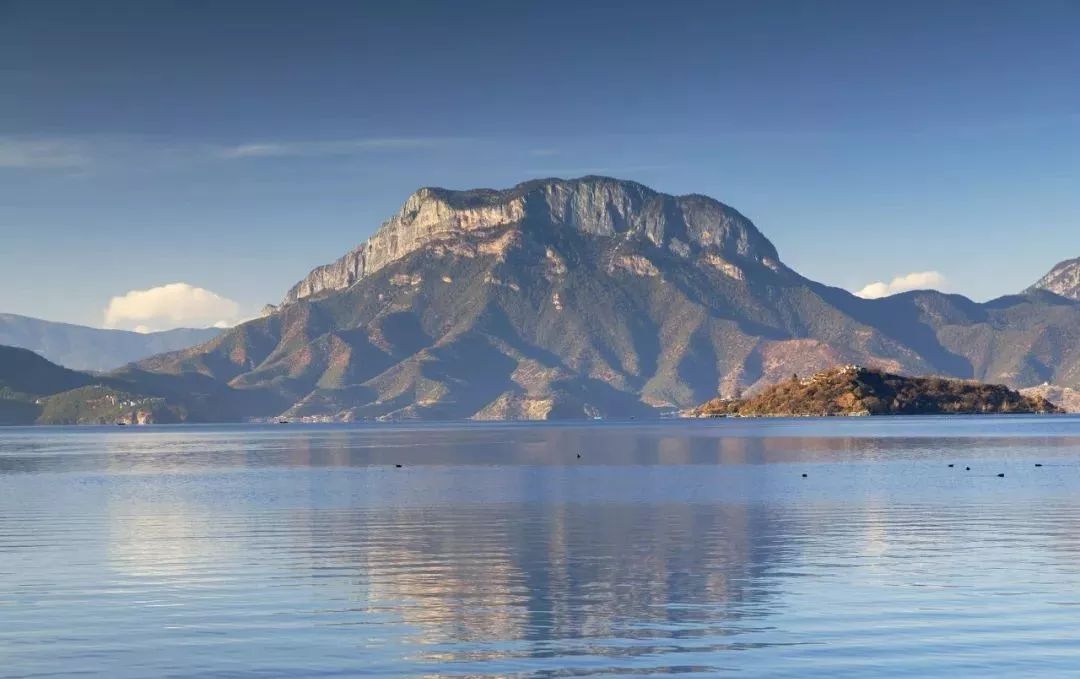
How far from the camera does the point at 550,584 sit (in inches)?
2377

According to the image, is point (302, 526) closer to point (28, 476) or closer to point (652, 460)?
point (28, 476)

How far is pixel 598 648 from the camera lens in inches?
1775

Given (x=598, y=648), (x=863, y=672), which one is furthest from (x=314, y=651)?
(x=863, y=672)

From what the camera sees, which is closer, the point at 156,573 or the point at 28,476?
the point at 156,573

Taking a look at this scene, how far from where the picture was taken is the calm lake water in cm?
4416

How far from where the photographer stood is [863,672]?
41281mm

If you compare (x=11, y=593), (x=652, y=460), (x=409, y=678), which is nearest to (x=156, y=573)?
(x=11, y=593)

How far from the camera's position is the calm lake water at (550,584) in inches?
1738

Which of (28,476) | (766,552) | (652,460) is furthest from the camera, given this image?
(652,460)

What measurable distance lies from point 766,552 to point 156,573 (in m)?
31.6

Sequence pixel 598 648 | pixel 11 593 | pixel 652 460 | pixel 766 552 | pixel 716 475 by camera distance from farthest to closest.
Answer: pixel 652 460
pixel 716 475
pixel 766 552
pixel 11 593
pixel 598 648

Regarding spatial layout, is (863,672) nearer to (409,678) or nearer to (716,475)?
(409,678)

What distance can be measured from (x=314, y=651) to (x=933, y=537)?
45479mm

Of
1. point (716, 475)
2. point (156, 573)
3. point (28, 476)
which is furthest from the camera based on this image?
point (28, 476)
